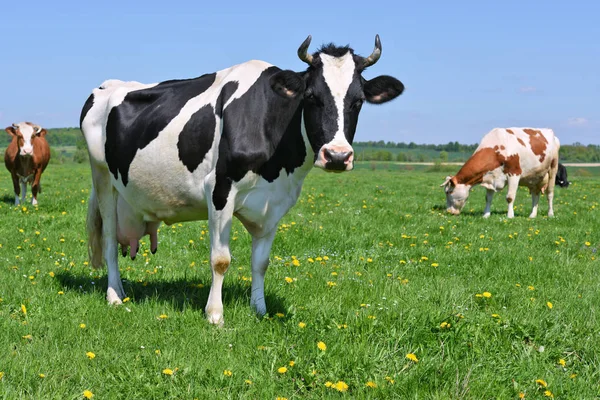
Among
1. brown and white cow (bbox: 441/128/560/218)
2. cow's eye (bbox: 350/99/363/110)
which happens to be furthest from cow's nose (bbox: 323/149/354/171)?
brown and white cow (bbox: 441/128/560/218)

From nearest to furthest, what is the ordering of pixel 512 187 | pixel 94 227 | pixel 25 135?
pixel 94 227 → pixel 512 187 → pixel 25 135

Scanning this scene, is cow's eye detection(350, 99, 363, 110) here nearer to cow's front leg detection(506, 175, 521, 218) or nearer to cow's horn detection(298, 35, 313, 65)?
cow's horn detection(298, 35, 313, 65)

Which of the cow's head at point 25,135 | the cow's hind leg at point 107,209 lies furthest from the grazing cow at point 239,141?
the cow's head at point 25,135

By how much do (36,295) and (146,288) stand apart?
1.20 meters

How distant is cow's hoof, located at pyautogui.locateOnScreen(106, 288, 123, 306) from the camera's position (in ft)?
20.5

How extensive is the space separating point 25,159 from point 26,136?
2.19 feet

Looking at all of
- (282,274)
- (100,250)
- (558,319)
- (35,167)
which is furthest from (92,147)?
(35,167)

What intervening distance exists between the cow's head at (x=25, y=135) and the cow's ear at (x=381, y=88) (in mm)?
13663

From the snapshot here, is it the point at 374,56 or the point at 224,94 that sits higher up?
the point at 374,56

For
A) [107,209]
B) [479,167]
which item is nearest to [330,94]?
[107,209]

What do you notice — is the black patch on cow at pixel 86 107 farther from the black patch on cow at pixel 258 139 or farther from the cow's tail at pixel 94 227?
the black patch on cow at pixel 258 139

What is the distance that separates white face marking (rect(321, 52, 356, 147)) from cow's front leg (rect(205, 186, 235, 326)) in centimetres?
123

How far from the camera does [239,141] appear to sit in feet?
17.5

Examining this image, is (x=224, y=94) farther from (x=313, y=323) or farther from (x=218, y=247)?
(x=313, y=323)
